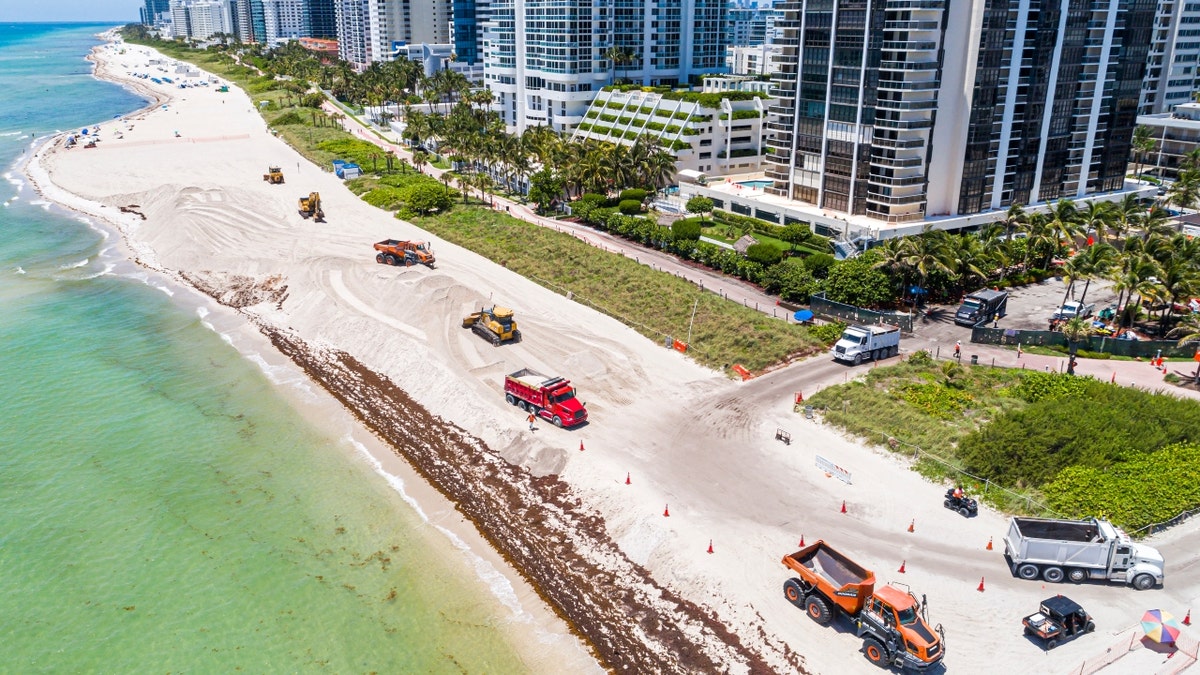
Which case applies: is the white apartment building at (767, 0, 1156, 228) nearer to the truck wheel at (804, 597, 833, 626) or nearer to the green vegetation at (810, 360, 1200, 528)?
the green vegetation at (810, 360, 1200, 528)

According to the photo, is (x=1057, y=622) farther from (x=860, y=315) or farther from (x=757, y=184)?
(x=757, y=184)

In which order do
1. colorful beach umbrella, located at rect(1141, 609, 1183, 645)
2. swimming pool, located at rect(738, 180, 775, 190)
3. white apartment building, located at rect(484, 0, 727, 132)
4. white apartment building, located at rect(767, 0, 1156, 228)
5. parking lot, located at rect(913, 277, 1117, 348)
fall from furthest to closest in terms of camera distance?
white apartment building, located at rect(484, 0, 727, 132) < swimming pool, located at rect(738, 180, 775, 190) < white apartment building, located at rect(767, 0, 1156, 228) < parking lot, located at rect(913, 277, 1117, 348) < colorful beach umbrella, located at rect(1141, 609, 1183, 645)

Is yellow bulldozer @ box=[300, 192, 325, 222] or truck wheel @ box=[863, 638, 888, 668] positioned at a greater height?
yellow bulldozer @ box=[300, 192, 325, 222]

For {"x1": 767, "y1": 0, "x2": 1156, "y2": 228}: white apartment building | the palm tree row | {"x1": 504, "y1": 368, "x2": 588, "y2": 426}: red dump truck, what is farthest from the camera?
{"x1": 767, "y1": 0, "x2": 1156, "y2": 228}: white apartment building

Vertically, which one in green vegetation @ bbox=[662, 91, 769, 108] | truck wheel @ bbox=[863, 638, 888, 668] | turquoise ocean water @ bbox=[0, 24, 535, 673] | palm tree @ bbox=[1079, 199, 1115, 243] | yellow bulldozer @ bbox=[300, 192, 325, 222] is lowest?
turquoise ocean water @ bbox=[0, 24, 535, 673]

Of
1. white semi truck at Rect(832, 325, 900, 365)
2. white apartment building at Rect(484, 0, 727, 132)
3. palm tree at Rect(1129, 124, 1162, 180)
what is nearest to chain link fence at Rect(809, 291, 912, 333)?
white semi truck at Rect(832, 325, 900, 365)

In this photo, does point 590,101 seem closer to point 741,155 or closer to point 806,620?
point 741,155
